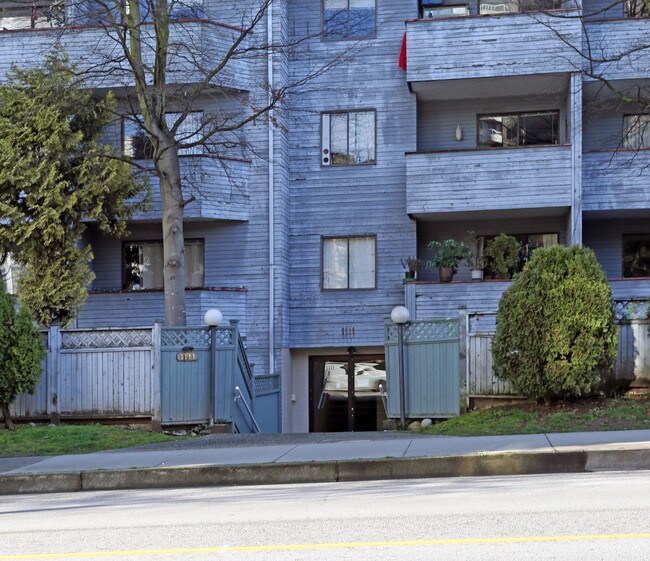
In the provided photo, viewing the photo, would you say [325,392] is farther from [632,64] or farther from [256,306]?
[632,64]

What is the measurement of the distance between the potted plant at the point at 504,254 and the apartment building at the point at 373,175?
1.97 ft

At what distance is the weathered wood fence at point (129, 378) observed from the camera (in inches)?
742

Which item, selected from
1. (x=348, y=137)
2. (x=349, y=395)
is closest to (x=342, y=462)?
(x=349, y=395)

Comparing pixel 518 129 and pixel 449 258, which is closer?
pixel 449 258

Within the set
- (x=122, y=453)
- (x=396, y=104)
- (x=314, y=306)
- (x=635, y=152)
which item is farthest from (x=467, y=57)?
(x=122, y=453)

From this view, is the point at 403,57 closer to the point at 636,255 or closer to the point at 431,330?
the point at 636,255

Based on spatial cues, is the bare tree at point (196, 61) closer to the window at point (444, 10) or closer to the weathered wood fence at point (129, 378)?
the window at point (444, 10)

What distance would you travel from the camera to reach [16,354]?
17.8 m

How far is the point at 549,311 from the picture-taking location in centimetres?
1623

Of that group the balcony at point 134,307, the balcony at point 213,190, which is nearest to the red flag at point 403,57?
the balcony at point 213,190

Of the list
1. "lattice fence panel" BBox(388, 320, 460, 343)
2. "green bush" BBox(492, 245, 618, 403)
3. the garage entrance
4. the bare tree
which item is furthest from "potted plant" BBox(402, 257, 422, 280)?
"green bush" BBox(492, 245, 618, 403)

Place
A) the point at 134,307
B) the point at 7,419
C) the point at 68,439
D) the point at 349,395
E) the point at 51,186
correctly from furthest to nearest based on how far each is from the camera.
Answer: the point at 349,395 → the point at 134,307 → the point at 51,186 → the point at 7,419 → the point at 68,439

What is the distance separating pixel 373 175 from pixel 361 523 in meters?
18.4

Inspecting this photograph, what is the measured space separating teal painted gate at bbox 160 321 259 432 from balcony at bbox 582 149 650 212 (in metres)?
10.0
